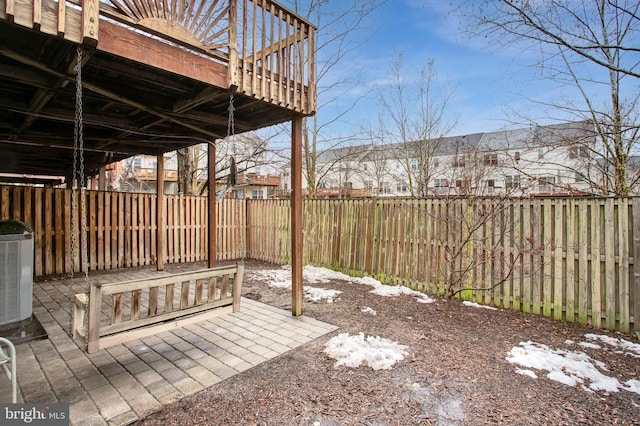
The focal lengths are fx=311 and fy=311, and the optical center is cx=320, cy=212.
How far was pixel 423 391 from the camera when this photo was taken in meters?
2.38

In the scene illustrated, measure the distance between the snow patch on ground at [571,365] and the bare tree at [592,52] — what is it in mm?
2182

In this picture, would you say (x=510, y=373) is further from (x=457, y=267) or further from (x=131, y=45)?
(x=131, y=45)

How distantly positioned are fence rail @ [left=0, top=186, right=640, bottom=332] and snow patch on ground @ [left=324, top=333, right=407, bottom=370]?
140 cm

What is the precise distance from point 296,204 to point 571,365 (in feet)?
10.3

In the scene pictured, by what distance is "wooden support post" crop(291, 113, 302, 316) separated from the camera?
12.7 feet

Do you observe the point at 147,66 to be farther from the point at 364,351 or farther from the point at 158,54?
the point at 364,351

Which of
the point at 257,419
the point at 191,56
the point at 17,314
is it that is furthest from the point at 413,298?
the point at 17,314

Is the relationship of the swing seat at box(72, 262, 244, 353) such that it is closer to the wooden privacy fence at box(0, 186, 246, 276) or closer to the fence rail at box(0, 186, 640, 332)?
the fence rail at box(0, 186, 640, 332)

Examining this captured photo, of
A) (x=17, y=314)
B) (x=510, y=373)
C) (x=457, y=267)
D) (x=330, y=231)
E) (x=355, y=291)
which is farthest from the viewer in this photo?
(x=330, y=231)

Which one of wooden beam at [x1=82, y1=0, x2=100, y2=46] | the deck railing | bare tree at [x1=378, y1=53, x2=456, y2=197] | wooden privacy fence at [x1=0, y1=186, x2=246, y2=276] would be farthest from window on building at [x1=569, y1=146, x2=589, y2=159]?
wooden beam at [x1=82, y1=0, x2=100, y2=46]

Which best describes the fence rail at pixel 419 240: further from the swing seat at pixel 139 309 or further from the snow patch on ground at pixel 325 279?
the swing seat at pixel 139 309

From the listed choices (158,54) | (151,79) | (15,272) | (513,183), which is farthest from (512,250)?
(15,272)

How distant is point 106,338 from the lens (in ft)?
7.16

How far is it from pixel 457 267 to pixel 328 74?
661cm
